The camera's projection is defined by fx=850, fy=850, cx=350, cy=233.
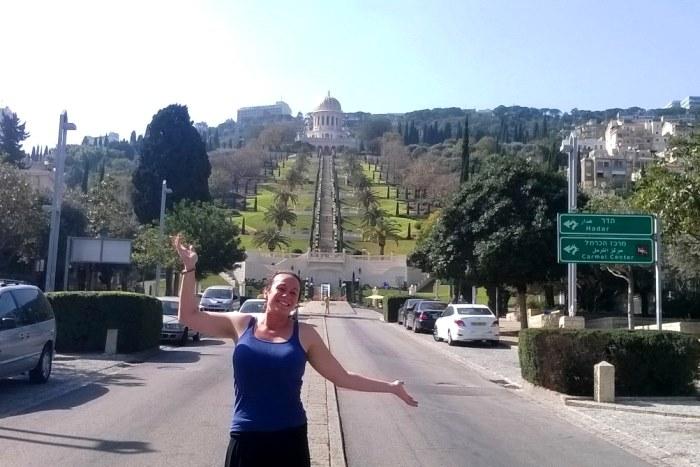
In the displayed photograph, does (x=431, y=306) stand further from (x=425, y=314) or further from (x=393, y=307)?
(x=393, y=307)

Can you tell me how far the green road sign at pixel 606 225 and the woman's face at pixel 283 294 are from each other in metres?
16.8

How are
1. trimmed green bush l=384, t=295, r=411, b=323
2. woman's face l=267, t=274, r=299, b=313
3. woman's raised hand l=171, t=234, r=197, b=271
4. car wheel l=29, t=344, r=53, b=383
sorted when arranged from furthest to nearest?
trimmed green bush l=384, t=295, r=411, b=323 < car wheel l=29, t=344, r=53, b=383 < woman's raised hand l=171, t=234, r=197, b=271 < woman's face l=267, t=274, r=299, b=313

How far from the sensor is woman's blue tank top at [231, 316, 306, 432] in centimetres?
430

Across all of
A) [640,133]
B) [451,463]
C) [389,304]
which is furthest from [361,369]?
[640,133]

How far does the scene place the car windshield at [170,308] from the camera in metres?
28.5

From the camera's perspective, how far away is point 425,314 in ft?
128

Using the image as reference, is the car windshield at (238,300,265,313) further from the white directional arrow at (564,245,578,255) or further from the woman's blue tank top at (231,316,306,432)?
the woman's blue tank top at (231,316,306,432)

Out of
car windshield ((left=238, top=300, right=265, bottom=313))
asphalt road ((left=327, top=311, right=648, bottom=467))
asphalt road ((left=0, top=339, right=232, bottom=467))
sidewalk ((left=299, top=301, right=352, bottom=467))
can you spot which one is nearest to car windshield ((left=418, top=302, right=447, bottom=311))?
car windshield ((left=238, top=300, right=265, bottom=313))

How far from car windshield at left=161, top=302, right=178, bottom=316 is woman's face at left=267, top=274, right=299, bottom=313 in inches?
959

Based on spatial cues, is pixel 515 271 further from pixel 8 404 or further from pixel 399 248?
pixel 399 248

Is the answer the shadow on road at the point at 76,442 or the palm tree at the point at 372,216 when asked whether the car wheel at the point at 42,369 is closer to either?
the shadow on road at the point at 76,442

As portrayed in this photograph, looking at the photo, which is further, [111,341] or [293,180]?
[293,180]

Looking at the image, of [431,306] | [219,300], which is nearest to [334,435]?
[219,300]

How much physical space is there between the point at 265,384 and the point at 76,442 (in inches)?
241
